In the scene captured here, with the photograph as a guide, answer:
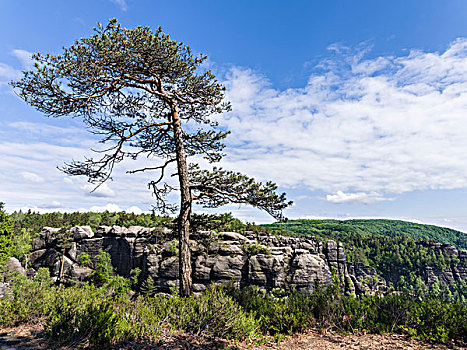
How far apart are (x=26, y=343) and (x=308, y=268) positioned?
29.0 metres

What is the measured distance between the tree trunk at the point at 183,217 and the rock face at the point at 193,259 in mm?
17315

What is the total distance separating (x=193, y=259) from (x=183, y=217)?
2163 cm

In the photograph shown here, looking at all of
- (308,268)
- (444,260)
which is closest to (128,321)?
(308,268)

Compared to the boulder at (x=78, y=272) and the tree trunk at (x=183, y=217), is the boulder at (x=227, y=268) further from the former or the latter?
the tree trunk at (x=183, y=217)

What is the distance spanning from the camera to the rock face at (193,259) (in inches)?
1085

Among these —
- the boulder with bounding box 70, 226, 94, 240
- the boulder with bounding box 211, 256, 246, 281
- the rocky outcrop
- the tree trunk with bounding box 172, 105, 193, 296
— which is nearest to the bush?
the tree trunk with bounding box 172, 105, 193, 296

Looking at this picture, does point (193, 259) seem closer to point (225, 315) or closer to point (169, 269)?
point (169, 269)

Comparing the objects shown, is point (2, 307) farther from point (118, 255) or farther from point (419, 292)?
point (118, 255)

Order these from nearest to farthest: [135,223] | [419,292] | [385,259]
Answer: [419,292] → [135,223] → [385,259]

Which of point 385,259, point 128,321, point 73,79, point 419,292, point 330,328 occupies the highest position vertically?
point 73,79

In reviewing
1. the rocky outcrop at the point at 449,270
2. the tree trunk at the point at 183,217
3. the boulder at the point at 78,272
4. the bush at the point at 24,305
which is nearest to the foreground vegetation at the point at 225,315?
the bush at the point at 24,305

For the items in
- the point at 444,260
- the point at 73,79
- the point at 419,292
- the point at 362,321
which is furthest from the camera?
the point at 444,260

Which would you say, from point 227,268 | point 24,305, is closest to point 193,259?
point 227,268

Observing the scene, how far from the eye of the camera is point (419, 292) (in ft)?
23.2
